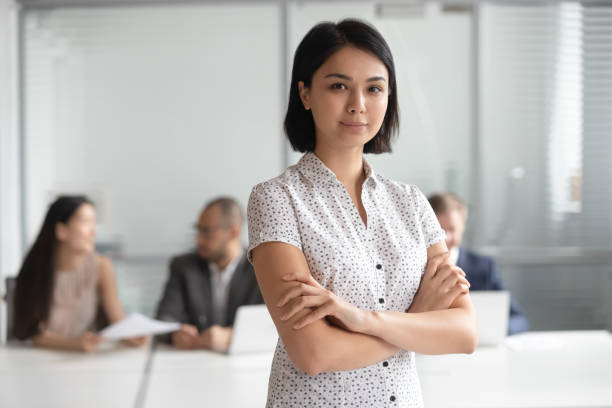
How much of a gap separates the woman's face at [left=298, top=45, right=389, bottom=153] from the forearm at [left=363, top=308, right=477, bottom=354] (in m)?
0.37

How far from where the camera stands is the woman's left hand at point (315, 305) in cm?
132

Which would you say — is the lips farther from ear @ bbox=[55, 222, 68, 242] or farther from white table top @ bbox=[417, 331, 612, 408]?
ear @ bbox=[55, 222, 68, 242]

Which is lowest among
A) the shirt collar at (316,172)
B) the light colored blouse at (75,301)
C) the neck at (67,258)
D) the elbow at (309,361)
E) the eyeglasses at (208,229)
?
the light colored blouse at (75,301)

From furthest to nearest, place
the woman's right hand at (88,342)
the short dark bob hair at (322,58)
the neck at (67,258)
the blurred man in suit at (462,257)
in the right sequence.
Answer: the neck at (67,258), the blurred man in suit at (462,257), the woman's right hand at (88,342), the short dark bob hair at (322,58)

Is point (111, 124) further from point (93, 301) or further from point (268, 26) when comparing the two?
point (93, 301)

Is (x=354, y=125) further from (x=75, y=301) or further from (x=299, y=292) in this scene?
(x=75, y=301)

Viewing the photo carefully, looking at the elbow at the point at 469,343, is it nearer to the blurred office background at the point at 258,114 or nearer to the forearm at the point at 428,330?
the forearm at the point at 428,330

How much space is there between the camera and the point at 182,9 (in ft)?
15.4

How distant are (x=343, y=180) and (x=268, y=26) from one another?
11.2 feet

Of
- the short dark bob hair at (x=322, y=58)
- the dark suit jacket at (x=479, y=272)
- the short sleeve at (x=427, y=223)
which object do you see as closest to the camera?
the short dark bob hair at (x=322, y=58)

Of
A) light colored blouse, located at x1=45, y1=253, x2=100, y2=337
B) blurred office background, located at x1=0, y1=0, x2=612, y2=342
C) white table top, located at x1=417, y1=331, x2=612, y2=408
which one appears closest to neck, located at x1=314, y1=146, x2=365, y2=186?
white table top, located at x1=417, y1=331, x2=612, y2=408

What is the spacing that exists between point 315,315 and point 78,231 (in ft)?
7.39

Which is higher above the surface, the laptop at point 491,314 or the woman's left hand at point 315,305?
the woman's left hand at point 315,305

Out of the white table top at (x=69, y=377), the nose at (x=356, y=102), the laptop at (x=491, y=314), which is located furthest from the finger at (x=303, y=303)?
the laptop at (x=491, y=314)
